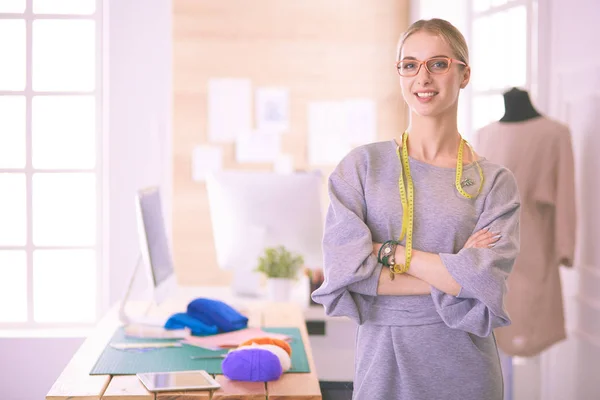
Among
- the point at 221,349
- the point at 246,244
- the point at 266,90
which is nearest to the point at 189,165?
the point at 266,90

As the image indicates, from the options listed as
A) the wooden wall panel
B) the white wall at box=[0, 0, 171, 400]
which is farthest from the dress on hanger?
the wooden wall panel

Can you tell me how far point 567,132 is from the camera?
3.04 metres

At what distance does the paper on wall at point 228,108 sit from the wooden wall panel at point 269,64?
0.15ft

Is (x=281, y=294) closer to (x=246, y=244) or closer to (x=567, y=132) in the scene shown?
(x=246, y=244)

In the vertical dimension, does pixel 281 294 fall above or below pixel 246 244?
below

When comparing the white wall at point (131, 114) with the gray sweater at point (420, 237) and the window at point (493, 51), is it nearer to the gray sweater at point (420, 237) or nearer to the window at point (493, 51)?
the window at point (493, 51)

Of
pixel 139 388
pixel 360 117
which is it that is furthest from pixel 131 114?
pixel 139 388

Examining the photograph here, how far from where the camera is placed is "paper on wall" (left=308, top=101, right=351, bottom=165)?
4848 mm

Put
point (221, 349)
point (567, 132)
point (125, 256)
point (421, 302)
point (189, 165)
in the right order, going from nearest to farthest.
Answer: point (421, 302), point (221, 349), point (567, 132), point (125, 256), point (189, 165)

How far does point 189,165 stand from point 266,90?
66 cm

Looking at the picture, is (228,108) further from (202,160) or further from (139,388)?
(139,388)

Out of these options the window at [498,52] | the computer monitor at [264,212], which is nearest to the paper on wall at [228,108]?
the window at [498,52]

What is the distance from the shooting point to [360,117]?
192 inches

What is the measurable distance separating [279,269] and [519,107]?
46.3 inches
